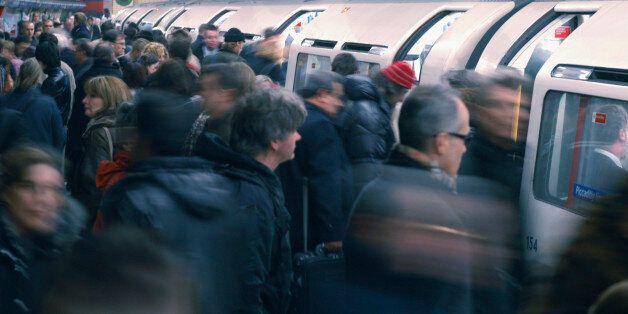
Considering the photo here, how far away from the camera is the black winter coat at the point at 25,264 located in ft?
9.25

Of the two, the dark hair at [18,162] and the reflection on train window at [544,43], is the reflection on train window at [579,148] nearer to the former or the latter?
the reflection on train window at [544,43]

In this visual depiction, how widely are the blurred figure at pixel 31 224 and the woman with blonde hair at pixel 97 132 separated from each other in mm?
1283

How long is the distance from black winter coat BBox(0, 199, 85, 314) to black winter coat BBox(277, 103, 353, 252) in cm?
179

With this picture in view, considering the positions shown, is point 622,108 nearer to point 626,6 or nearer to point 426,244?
point 626,6

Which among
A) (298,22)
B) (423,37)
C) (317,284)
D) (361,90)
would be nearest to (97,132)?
(317,284)

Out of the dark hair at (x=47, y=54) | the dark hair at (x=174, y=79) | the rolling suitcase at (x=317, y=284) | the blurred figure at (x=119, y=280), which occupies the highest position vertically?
the dark hair at (x=174, y=79)

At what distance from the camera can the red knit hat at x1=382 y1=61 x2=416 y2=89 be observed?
5812mm

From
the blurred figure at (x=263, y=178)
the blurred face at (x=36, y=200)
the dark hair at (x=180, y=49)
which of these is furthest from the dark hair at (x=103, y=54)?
the blurred face at (x=36, y=200)

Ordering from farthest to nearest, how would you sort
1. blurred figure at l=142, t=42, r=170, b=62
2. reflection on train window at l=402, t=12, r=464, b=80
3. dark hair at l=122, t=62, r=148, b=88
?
reflection on train window at l=402, t=12, r=464, b=80
blurred figure at l=142, t=42, r=170, b=62
dark hair at l=122, t=62, r=148, b=88

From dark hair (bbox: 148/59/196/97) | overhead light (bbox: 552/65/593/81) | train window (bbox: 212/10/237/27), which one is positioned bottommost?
dark hair (bbox: 148/59/196/97)

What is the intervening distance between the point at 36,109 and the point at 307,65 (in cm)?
491

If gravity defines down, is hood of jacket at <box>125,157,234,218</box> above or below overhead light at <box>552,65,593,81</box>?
below

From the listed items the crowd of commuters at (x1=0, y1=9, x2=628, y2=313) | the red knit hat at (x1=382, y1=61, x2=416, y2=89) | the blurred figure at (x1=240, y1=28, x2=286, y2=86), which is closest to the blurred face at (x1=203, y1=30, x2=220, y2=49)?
the blurred figure at (x1=240, y1=28, x2=286, y2=86)

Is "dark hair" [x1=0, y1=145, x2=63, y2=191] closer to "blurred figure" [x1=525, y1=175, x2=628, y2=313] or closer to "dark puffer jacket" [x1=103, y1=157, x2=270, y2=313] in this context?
"dark puffer jacket" [x1=103, y1=157, x2=270, y2=313]
